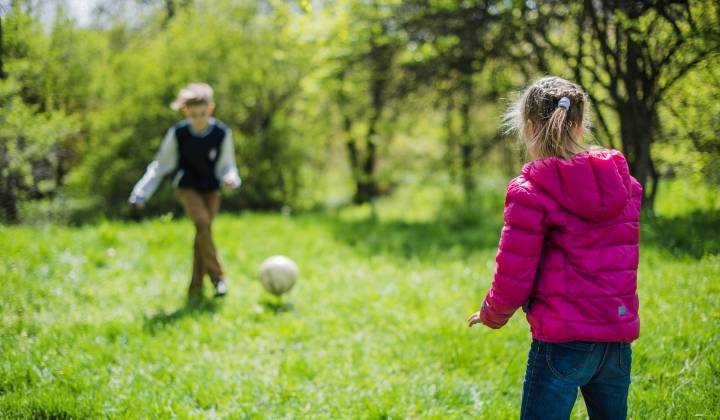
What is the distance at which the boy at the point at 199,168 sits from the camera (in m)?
5.40

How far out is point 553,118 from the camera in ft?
7.43

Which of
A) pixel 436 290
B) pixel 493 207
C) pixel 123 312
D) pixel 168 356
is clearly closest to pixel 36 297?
pixel 123 312

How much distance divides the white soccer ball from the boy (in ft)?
1.62

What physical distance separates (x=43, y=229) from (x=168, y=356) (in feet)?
15.2

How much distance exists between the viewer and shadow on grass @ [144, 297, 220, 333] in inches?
187

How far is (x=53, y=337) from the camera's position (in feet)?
14.3

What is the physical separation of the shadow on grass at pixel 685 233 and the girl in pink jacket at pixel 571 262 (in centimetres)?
270

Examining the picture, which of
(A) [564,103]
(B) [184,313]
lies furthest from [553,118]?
A: (B) [184,313]

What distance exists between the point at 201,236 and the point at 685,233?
476 centimetres

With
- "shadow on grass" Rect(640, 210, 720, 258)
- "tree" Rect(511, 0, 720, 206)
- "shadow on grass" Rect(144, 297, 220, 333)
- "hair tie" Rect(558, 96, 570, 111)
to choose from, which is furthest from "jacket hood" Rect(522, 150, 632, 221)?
"shadow on grass" Rect(144, 297, 220, 333)

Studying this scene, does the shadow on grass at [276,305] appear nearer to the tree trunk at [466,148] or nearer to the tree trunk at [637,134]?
the tree trunk at [637,134]

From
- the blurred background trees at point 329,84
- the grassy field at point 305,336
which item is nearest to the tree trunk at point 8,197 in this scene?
the blurred background trees at point 329,84

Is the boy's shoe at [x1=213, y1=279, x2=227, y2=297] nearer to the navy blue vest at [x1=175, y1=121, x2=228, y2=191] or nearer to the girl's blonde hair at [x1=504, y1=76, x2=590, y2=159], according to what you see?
the navy blue vest at [x1=175, y1=121, x2=228, y2=191]

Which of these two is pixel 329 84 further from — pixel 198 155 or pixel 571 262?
pixel 571 262
